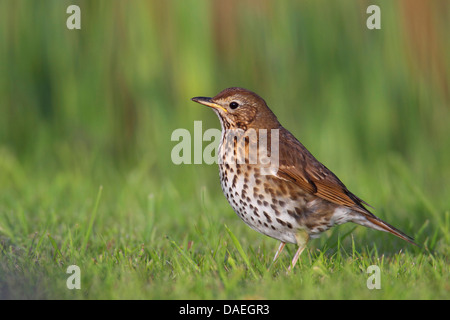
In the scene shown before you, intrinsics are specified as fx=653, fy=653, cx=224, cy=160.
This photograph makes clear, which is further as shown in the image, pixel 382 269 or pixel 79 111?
pixel 79 111

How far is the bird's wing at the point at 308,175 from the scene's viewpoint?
4176 mm

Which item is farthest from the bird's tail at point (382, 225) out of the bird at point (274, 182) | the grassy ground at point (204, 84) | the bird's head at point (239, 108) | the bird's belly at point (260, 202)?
the grassy ground at point (204, 84)

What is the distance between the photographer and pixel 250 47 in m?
7.18

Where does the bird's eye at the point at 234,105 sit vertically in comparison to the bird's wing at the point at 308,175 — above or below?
→ above

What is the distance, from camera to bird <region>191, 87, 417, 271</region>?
13.2ft

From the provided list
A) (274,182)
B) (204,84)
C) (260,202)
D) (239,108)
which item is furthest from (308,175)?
(204,84)

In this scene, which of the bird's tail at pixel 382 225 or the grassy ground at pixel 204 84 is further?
the grassy ground at pixel 204 84

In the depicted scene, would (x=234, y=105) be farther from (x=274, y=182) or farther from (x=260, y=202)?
(x=260, y=202)

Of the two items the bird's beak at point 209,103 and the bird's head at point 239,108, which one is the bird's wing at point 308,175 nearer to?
the bird's head at point 239,108

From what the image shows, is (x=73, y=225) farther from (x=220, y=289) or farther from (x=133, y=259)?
(x=220, y=289)

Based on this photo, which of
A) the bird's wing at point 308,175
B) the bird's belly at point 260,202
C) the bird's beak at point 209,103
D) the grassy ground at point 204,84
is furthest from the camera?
the grassy ground at point 204,84

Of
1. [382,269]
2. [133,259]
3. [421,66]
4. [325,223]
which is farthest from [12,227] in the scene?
[421,66]
